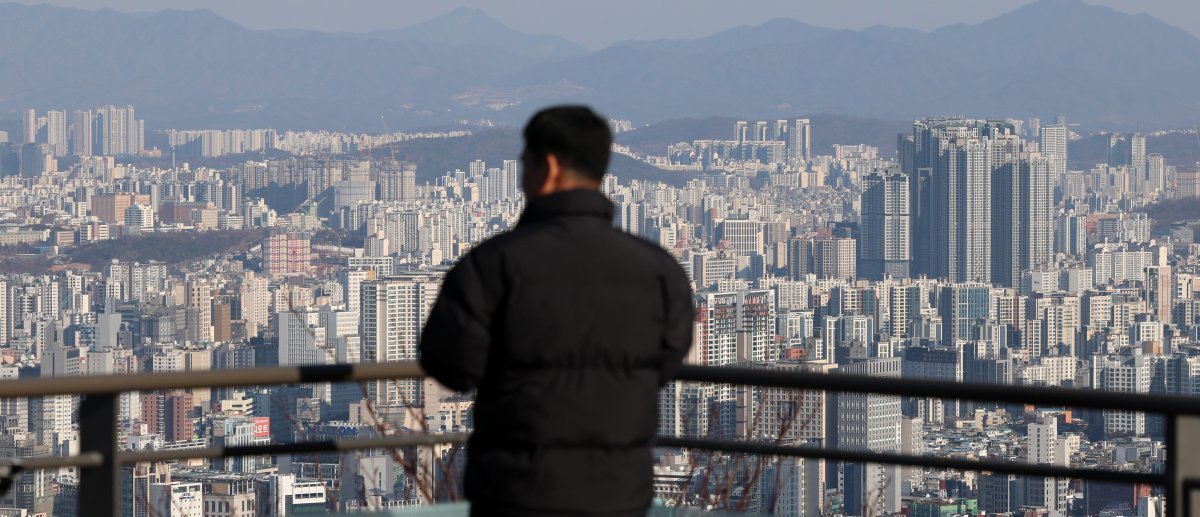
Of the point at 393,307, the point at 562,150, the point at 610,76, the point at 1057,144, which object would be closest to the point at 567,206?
the point at 562,150

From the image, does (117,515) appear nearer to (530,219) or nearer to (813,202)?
(530,219)

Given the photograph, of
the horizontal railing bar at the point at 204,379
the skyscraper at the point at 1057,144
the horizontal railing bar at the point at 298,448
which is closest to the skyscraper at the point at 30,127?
the skyscraper at the point at 1057,144

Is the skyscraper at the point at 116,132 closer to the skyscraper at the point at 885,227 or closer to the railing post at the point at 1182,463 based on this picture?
the skyscraper at the point at 885,227

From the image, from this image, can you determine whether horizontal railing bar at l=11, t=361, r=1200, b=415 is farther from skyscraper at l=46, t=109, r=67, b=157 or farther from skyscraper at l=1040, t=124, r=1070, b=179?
skyscraper at l=46, t=109, r=67, b=157

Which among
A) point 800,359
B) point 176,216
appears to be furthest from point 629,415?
point 176,216

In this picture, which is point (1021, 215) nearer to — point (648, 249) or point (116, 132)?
point (116, 132)
